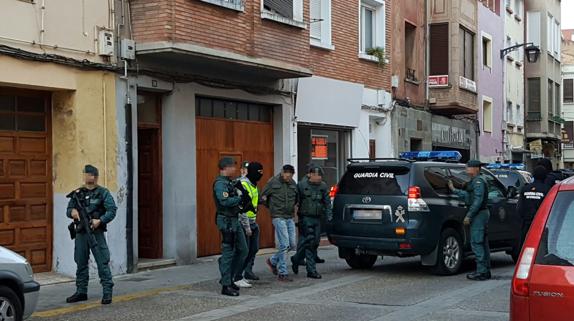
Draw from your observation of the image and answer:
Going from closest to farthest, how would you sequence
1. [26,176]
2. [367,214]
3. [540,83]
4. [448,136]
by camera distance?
[26,176] → [367,214] → [448,136] → [540,83]

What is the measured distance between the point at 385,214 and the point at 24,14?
19.9 ft

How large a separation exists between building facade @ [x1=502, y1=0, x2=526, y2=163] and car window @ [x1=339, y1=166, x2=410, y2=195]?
65.4 ft

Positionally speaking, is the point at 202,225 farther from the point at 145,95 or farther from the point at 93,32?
the point at 93,32

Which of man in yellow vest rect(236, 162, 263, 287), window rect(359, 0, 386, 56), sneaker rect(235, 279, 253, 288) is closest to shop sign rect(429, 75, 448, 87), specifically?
window rect(359, 0, 386, 56)

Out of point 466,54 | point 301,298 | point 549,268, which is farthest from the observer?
point 466,54

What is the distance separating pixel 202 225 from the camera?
13945mm

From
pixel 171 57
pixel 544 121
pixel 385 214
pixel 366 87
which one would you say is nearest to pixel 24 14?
pixel 171 57

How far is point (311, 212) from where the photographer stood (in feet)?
37.3

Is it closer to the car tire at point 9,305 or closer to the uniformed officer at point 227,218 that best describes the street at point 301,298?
the uniformed officer at point 227,218

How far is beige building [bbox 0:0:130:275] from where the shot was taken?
433 inches

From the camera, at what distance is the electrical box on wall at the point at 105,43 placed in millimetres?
11797

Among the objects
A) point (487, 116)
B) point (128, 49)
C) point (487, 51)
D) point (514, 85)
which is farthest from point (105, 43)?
point (514, 85)

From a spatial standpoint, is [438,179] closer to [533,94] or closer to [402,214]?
[402,214]

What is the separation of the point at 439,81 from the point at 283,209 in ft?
44.9
